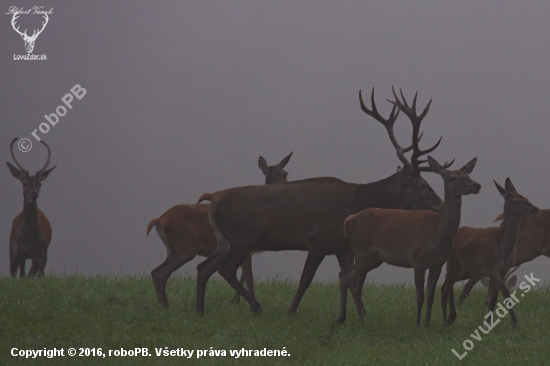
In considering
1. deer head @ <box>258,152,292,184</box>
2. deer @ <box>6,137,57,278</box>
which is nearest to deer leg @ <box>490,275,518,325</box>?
deer head @ <box>258,152,292,184</box>

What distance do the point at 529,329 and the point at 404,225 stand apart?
1.70 meters

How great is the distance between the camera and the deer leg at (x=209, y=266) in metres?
8.95

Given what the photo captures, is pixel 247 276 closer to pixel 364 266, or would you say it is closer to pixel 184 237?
pixel 184 237

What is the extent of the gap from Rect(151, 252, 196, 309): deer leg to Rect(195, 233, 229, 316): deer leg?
48 cm

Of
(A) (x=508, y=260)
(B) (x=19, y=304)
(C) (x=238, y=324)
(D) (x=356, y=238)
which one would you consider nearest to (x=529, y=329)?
(A) (x=508, y=260)

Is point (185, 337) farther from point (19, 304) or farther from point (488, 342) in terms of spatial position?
point (488, 342)

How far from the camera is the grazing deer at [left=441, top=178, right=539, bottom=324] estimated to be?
8.14 meters

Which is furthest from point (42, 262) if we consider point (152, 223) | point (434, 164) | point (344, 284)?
point (434, 164)

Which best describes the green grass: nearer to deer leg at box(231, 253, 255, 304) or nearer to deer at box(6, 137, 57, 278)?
deer leg at box(231, 253, 255, 304)

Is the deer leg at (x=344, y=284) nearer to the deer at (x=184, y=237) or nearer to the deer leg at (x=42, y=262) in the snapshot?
the deer at (x=184, y=237)

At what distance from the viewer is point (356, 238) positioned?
843 centimetres

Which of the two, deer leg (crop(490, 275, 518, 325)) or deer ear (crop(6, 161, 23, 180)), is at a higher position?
deer ear (crop(6, 161, 23, 180))

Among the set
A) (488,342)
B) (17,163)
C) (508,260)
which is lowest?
(488,342)

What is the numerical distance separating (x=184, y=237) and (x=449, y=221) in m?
3.50
